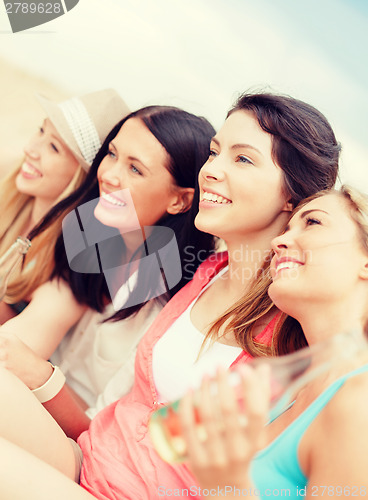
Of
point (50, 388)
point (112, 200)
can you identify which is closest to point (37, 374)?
point (50, 388)

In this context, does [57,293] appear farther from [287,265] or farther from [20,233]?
[287,265]

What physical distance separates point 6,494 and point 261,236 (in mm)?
675

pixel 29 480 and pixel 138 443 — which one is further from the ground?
pixel 29 480

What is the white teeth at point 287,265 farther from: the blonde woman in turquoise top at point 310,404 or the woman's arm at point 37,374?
the woman's arm at point 37,374

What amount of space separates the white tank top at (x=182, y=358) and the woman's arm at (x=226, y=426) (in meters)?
0.44

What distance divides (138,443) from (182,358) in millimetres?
185

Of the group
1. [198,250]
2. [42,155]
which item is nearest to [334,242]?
[198,250]

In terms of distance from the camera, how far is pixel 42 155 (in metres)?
1.52

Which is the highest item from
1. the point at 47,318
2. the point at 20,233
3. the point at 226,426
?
the point at 226,426

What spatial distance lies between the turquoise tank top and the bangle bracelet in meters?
0.53

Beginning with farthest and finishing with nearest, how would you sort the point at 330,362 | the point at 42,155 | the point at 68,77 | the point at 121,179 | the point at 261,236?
the point at 68,77 < the point at 42,155 < the point at 121,179 < the point at 261,236 < the point at 330,362

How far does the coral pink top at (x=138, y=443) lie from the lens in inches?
37.1

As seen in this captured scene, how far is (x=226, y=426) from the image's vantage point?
0.54 m

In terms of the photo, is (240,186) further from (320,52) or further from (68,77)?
(68,77)
